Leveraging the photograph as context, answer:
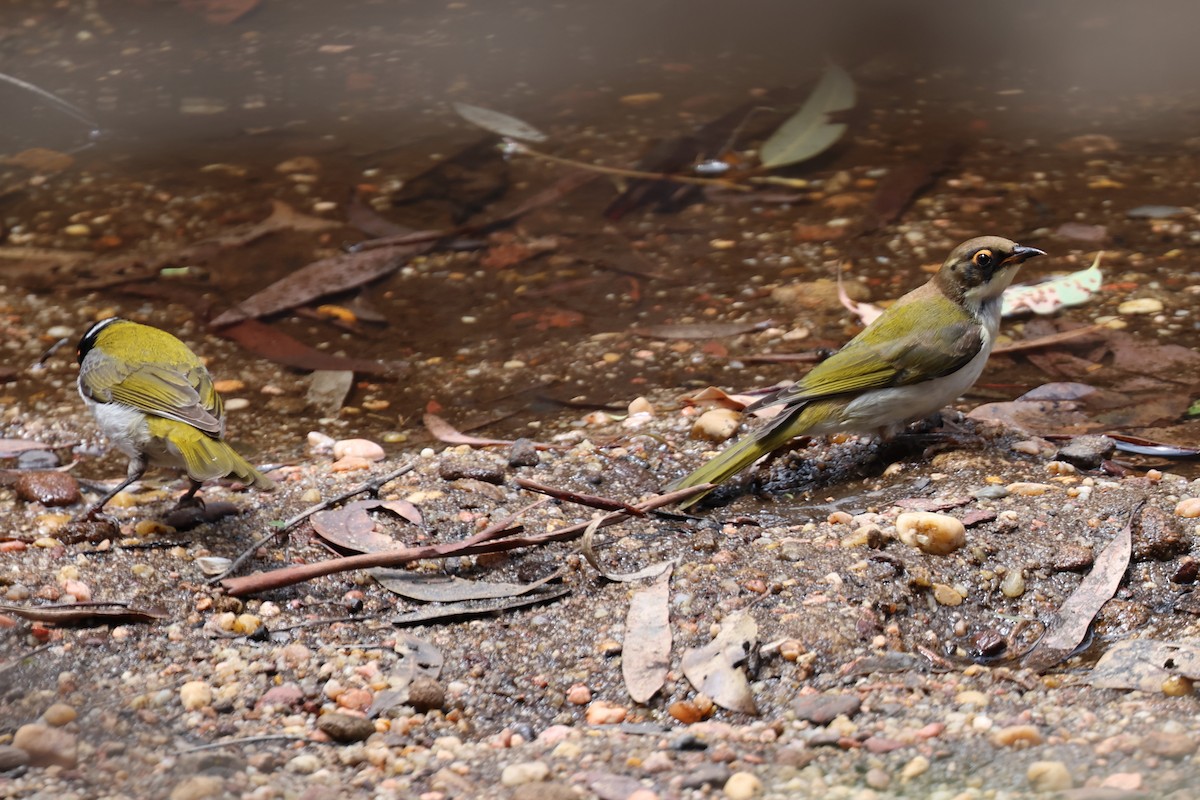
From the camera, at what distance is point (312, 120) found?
9.09 meters

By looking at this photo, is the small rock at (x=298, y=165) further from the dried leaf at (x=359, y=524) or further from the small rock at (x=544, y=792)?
the small rock at (x=544, y=792)

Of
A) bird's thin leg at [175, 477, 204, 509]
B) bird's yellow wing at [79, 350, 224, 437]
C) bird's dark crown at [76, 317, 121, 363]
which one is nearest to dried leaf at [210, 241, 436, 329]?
bird's dark crown at [76, 317, 121, 363]

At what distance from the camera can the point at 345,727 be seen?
3012 millimetres

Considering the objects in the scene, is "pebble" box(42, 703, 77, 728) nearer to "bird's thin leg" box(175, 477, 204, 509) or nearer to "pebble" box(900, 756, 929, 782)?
"bird's thin leg" box(175, 477, 204, 509)

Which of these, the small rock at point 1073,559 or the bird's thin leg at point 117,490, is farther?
the bird's thin leg at point 117,490

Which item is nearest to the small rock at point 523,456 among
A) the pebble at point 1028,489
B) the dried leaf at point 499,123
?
the pebble at point 1028,489

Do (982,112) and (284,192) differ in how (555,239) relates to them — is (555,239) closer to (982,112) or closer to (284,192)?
(284,192)

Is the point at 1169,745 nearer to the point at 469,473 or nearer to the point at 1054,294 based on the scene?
the point at 469,473

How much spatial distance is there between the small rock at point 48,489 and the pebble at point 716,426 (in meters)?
2.40

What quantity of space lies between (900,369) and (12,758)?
3257 mm

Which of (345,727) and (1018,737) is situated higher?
(1018,737)

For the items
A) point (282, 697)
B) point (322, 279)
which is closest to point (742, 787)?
point (282, 697)

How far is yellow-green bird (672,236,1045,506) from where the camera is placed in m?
4.63

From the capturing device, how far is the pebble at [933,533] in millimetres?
3820
